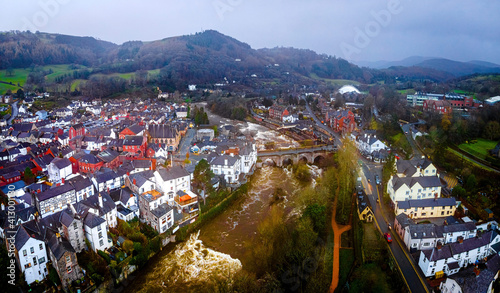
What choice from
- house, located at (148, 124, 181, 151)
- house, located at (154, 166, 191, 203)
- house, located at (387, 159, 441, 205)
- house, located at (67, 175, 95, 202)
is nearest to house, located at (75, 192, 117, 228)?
house, located at (67, 175, 95, 202)

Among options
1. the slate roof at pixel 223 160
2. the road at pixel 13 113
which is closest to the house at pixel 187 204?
the slate roof at pixel 223 160

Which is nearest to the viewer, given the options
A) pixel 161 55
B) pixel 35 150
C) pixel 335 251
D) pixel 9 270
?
pixel 9 270

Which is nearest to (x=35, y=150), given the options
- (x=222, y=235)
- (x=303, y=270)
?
(x=222, y=235)

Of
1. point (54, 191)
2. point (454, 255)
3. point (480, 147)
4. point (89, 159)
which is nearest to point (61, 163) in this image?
point (89, 159)

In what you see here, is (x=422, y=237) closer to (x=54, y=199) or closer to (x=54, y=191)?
(x=54, y=199)

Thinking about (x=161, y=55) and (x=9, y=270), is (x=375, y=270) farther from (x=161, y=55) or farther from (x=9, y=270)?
(x=161, y=55)

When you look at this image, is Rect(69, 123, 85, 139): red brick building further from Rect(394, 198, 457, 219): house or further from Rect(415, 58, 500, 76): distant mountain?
Rect(415, 58, 500, 76): distant mountain
